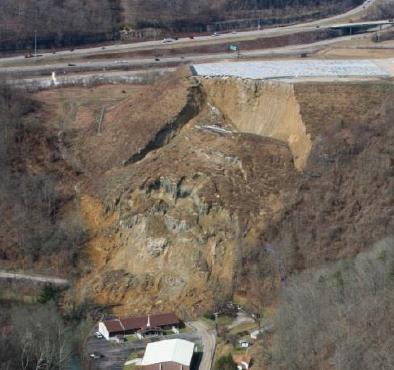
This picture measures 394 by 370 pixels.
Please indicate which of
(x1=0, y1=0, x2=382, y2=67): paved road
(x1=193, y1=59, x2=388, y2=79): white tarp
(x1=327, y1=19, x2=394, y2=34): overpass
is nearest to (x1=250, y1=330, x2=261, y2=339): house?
(x1=193, y1=59, x2=388, y2=79): white tarp

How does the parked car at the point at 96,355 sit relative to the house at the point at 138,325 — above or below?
below

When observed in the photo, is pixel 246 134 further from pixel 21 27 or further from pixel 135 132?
pixel 21 27

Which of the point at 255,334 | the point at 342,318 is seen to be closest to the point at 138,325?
the point at 255,334

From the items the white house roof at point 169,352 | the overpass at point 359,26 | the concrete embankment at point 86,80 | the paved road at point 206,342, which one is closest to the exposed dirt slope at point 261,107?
the paved road at point 206,342

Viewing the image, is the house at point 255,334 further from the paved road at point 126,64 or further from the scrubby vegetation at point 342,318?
the paved road at point 126,64

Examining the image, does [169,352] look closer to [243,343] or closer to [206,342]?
[206,342]

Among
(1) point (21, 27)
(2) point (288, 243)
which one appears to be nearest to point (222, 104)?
(2) point (288, 243)
